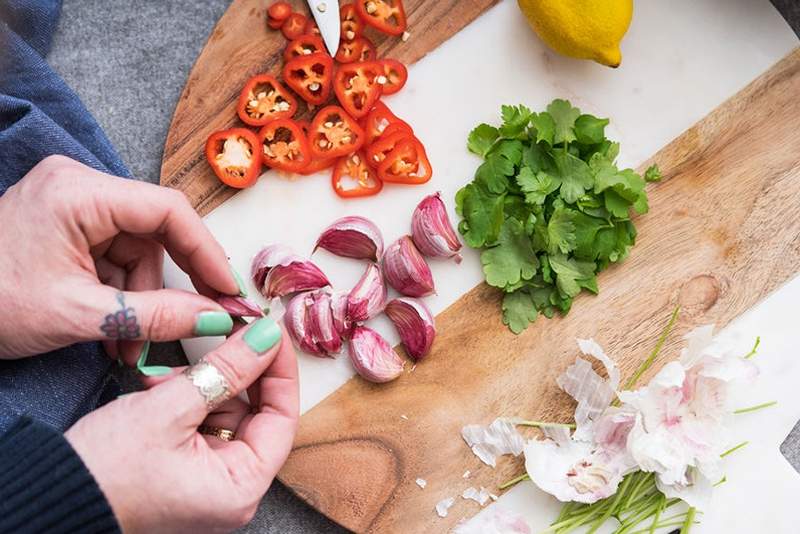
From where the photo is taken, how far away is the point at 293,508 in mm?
1503

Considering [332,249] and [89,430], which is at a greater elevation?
[332,249]

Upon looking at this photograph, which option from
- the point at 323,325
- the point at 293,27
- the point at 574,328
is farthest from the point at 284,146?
the point at 574,328

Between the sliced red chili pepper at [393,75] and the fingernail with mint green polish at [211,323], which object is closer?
the fingernail with mint green polish at [211,323]

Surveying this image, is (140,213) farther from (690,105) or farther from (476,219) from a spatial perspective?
(690,105)

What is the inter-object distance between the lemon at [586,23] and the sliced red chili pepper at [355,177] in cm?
35

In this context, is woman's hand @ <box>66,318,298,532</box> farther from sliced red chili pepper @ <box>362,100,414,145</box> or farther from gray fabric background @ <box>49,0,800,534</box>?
gray fabric background @ <box>49,0,800,534</box>

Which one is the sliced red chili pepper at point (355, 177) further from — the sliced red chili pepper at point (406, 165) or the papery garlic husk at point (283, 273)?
the papery garlic husk at point (283, 273)

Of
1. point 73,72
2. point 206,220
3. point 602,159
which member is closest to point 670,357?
point 602,159

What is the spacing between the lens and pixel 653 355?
141 cm

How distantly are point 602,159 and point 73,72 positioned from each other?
36.5 inches

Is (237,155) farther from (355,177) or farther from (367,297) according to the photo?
(367,297)

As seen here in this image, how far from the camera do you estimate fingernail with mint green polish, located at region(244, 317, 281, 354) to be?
1.10 m

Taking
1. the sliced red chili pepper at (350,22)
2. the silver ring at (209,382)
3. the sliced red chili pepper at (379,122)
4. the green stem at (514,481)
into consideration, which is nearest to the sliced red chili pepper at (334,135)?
the sliced red chili pepper at (379,122)

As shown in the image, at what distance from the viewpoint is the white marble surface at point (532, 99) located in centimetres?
143
